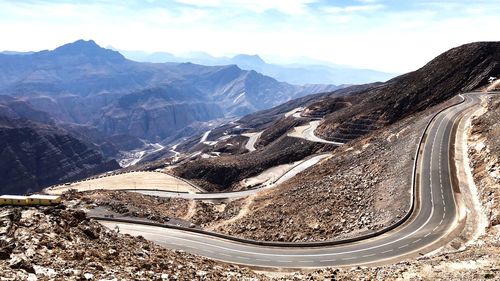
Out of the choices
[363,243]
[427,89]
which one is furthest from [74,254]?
[427,89]

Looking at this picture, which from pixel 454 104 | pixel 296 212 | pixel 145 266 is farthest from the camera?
pixel 454 104

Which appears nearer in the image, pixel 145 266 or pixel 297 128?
pixel 145 266

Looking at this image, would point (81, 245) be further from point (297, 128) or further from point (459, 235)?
point (297, 128)

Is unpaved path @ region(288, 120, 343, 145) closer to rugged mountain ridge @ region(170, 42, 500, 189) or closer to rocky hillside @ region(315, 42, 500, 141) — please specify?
rugged mountain ridge @ region(170, 42, 500, 189)

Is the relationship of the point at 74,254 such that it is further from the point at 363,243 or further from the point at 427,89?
the point at 427,89

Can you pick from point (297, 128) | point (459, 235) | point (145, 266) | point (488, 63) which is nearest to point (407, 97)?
point (488, 63)

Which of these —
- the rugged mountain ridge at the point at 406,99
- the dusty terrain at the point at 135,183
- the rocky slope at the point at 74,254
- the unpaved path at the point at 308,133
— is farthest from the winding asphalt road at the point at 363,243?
the unpaved path at the point at 308,133
